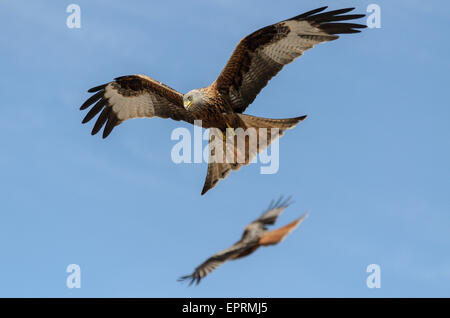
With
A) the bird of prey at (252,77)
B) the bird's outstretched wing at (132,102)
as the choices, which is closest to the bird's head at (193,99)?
the bird of prey at (252,77)

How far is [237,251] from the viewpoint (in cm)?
876

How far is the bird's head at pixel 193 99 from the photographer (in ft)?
41.8

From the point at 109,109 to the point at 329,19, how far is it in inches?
204

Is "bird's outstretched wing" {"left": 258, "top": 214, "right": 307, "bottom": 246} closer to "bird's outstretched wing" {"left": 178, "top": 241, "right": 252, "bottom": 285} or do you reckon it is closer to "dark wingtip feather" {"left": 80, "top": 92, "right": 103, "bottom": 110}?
"bird's outstretched wing" {"left": 178, "top": 241, "right": 252, "bottom": 285}

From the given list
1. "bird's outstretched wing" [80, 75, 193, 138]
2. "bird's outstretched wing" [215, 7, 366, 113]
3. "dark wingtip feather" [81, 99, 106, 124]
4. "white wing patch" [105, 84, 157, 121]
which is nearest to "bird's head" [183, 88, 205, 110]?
"bird's outstretched wing" [215, 7, 366, 113]

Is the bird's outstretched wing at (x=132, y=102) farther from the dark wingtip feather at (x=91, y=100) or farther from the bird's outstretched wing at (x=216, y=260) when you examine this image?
the bird's outstretched wing at (x=216, y=260)

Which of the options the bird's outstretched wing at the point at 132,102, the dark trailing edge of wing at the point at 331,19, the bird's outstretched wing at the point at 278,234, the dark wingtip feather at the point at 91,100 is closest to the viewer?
the bird's outstretched wing at the point at 278,234

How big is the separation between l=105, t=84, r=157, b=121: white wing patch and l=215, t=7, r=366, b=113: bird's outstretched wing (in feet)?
6.77

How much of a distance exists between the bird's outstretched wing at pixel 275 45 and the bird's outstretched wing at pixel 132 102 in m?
1.46

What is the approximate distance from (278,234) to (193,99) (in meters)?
4.82

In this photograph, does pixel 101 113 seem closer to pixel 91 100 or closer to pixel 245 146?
pixel 91 100

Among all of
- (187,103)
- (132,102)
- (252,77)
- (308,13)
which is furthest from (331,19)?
(132,102)

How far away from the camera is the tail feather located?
1264cm
